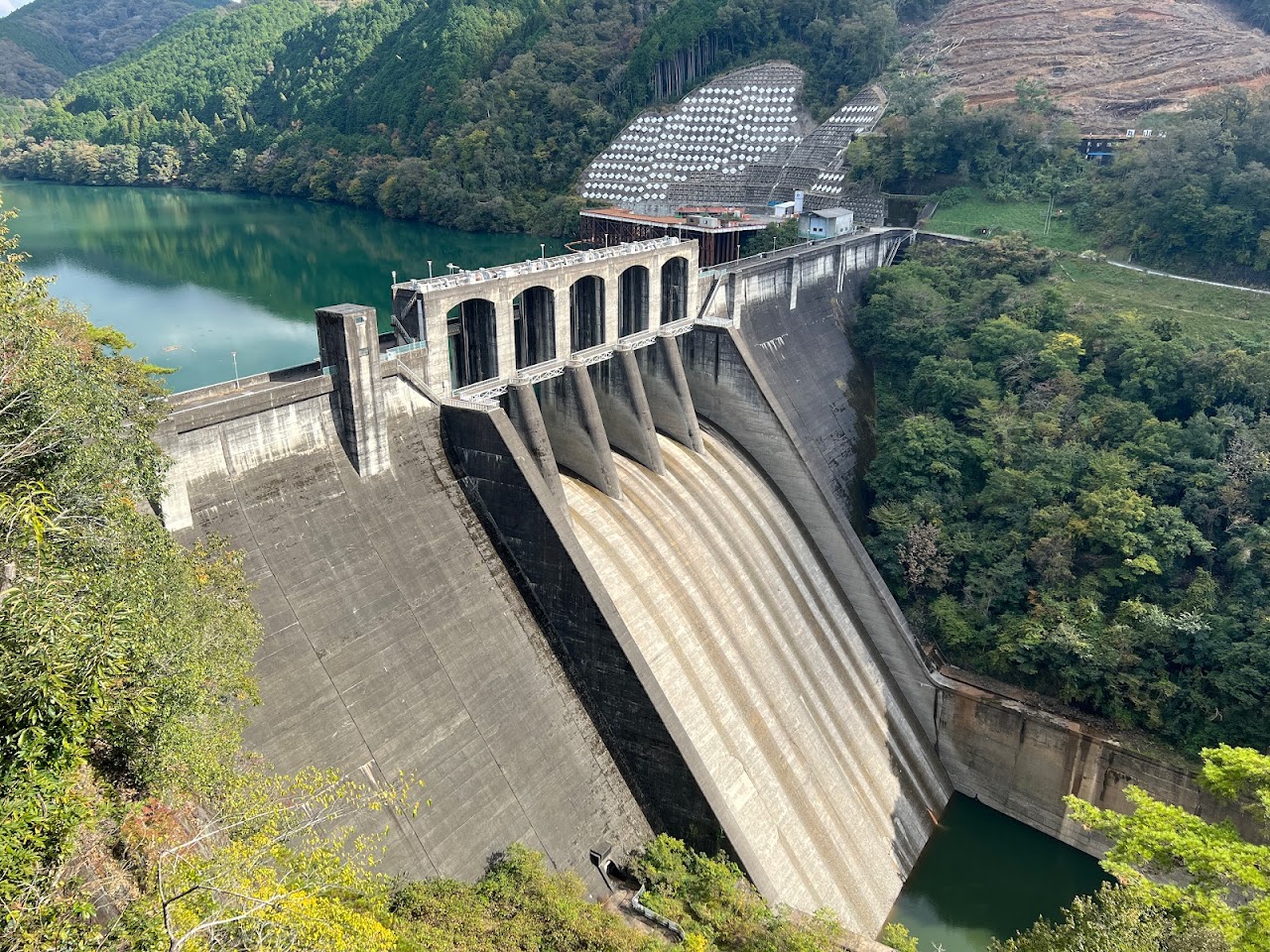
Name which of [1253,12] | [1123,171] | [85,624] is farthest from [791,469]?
[1253,12]

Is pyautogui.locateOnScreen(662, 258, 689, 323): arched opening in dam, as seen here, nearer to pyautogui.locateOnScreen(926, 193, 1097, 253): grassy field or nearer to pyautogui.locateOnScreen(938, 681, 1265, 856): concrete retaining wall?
pyautogui.locateOnScreen(938, 681, 1265, 856): concrete retaining wall

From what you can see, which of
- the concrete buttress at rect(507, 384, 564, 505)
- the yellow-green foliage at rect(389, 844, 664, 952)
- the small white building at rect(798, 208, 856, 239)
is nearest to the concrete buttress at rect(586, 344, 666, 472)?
the concrete buttress at rect(507, 384, 564, 505)

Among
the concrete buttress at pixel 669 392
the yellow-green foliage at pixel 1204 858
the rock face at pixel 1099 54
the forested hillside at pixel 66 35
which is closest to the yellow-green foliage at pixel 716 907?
the yellow-green foliage at pixel 1204 858

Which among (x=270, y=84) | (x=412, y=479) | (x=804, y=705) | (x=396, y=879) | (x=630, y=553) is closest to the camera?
(x=396, y=879)

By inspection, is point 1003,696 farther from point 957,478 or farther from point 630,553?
point 630,553

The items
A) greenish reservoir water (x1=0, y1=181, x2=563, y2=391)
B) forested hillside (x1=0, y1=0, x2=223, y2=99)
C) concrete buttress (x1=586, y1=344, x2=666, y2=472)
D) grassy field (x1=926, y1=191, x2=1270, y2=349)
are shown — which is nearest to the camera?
concrete buttress (x1=586, y1=344, x2=666, y2=472)

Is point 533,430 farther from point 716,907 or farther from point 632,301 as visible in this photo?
point 716,907

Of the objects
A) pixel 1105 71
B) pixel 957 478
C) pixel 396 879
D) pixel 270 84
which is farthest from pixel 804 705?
pixel 270 84

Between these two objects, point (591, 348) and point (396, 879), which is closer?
point (396, 879)
